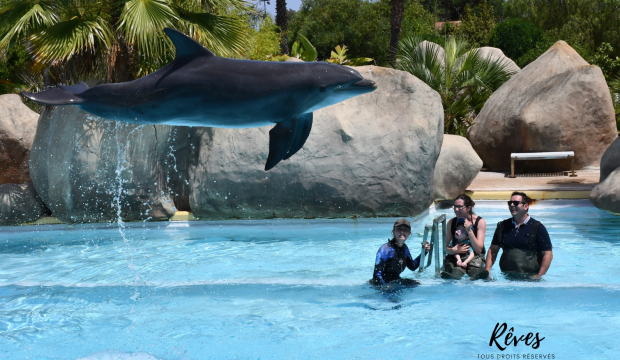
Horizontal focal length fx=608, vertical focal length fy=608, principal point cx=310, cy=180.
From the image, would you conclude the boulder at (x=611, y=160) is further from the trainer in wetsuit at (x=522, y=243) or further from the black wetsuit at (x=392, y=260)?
the black wetsuit at (x=392, y=260)

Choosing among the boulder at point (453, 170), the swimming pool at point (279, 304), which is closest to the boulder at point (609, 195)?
the swimming pool at point (279, 304)

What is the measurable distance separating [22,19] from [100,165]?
2836mm

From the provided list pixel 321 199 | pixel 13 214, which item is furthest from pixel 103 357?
pixel 13 214

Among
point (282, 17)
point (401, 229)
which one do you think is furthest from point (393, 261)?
point (282, 17)

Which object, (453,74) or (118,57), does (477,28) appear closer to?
(453,74)

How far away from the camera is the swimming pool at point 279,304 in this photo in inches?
191

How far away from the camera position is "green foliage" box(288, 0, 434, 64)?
3094cm

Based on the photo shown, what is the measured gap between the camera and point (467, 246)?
5.98 m

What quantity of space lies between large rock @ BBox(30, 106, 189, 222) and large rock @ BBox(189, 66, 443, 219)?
704mm

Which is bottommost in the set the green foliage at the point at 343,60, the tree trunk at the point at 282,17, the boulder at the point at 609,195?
the boulder at the point at 609,195

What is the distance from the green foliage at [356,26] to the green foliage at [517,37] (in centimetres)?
389

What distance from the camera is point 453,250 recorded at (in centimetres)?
603

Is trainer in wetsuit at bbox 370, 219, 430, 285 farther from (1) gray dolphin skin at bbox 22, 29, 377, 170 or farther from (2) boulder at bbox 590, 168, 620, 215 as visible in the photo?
(2) boulder at bbox 590, 168, 620, 215

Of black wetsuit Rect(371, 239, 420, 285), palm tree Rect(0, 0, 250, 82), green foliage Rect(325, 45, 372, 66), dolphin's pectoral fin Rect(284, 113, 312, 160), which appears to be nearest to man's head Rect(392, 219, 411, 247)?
black wetsuit Rect(371, 239, 420, 285)
